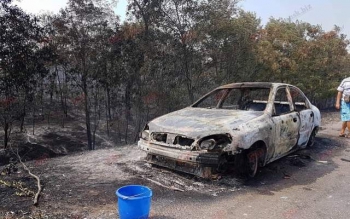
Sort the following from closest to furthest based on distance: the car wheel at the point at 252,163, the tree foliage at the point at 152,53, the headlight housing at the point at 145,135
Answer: the car wheel at the point at 252,163
the headlight housing at the point at 145,135
the tree foliage at the point at 152,53

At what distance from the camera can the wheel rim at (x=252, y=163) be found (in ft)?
15.8

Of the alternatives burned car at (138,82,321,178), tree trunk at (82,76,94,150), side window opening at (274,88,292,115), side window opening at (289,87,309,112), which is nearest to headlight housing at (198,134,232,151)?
burned car at (138,82,321,178)

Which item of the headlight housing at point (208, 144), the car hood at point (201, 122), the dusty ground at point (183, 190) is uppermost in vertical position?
the car hood at point (201, 122)

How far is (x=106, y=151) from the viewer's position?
6.89 m

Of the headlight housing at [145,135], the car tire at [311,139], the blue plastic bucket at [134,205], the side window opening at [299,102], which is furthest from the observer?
the car tire at [311,139]

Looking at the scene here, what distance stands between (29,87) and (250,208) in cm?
1194

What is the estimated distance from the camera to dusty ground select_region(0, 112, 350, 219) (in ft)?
→ 12.3

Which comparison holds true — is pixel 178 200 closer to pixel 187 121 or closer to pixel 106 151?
pixel 187 121

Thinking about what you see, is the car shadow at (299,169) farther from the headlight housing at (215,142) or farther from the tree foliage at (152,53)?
the tree foliage at (152,53)

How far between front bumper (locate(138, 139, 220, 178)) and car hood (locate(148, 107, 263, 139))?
26cm

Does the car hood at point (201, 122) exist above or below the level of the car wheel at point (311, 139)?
above

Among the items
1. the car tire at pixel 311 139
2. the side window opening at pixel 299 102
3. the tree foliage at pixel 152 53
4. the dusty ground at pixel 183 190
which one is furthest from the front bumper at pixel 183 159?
the tree foliage at pixel 152 53

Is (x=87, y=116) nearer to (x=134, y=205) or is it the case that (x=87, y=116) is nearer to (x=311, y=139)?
(x=311, y=139)

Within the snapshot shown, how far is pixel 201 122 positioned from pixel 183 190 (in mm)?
1064
